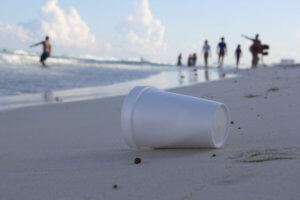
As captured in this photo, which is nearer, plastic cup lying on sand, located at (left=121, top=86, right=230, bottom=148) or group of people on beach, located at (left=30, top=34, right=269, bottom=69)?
plastic cup lying on sand, located at (left=121, top=86, right=230, bottom=148)

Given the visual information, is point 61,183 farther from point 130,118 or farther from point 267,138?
point 267,138

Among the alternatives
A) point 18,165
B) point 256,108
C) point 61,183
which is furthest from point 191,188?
point 256,108

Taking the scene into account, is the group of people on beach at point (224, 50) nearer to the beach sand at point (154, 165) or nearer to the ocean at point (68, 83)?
the ocean at point (68, 83)

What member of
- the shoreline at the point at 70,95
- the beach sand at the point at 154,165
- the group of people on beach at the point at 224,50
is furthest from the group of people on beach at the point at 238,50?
the beach sand at the point at 154,165

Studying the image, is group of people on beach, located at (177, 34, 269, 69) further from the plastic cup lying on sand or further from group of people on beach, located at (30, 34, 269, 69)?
the plastic cup lying on sand

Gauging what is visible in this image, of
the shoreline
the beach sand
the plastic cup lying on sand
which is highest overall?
the plastic cup lying on sand

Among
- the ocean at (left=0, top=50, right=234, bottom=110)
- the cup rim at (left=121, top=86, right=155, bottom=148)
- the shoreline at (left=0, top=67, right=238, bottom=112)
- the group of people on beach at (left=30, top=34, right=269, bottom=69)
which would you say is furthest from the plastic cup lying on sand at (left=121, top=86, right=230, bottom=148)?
the group of people on beach at (left=30, top=34, right=269, bottom=69)
